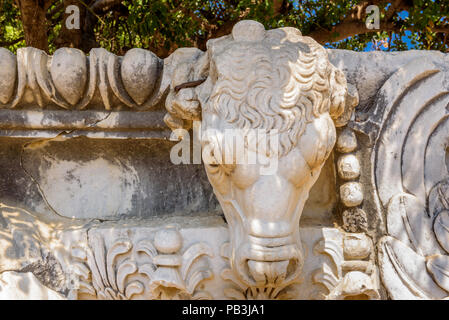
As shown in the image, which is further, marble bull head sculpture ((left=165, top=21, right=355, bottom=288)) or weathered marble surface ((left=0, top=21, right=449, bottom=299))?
weathered marble surface ((left=0, top=21, right=449, bottom=299))

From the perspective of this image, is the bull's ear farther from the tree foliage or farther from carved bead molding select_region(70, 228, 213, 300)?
the tree foliage

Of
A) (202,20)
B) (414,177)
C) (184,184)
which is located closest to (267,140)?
(184,184)

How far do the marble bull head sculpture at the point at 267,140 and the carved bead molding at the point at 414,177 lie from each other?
1.32 feet

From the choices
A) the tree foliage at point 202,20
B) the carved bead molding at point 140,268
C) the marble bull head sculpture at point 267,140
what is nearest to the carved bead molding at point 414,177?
the marble bull head sculpture at point 267,140

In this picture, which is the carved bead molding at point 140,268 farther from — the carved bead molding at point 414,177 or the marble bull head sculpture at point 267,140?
the carved bead molding at point 414,177

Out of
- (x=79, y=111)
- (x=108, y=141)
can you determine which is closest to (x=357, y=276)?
(x=108, y=141)

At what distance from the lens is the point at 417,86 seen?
2.00 meters

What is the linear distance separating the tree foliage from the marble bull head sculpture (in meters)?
2.20

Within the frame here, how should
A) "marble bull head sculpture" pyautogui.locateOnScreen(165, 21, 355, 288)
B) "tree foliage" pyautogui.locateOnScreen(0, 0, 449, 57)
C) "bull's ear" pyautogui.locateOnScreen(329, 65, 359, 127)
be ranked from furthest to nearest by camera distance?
"tree foliage" pyautogui.locateOnScreen(0, 0, 449, 57)
"bull's ear" pyautogui.locateOnScreen(329, 65, 359, 127)
"marble bull head sculpture" pyautogui.locateOnScreen(165, 21, 355, 288)

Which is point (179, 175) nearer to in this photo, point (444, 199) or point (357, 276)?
point (357, 276)

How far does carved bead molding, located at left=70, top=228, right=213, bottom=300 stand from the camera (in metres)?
1.81

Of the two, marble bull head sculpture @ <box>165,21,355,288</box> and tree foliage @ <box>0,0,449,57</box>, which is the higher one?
tree foliage @ <box>0,0,449,57</box>

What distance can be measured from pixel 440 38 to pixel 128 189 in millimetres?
4128

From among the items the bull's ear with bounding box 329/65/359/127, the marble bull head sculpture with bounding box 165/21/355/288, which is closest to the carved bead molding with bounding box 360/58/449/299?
the bull's ear with bounding box 329/65/359/127
